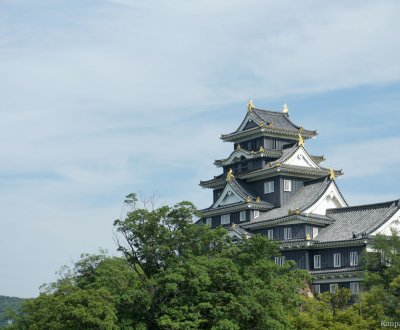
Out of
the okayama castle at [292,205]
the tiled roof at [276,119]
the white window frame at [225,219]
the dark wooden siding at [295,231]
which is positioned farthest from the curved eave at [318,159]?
the dark wooden siding at [295,231]

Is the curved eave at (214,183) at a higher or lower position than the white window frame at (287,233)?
higher

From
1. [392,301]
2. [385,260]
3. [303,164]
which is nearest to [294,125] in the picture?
[303,164]

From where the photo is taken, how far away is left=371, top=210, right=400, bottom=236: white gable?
58.0m

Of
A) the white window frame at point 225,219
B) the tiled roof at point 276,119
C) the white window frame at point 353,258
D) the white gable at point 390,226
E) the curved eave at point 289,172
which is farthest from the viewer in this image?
the tiled roof at point 276,119

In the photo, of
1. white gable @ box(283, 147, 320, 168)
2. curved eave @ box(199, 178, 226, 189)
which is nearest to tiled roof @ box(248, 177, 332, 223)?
white gable @ box(283, 147, 320, 168)

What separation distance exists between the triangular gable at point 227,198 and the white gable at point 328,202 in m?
6.64

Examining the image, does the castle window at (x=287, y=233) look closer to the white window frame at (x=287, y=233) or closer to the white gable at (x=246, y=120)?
the white window frame at (x=287, y=233)

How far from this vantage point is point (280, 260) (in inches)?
2420

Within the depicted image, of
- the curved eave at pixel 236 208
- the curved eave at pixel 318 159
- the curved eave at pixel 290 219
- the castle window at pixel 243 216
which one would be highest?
the curved eave at pixel 318 159

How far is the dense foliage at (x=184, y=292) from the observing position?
128 ft

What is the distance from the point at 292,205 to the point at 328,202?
2.72 m

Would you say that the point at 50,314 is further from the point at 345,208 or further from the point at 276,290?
the point at 345,208

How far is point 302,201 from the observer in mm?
63344

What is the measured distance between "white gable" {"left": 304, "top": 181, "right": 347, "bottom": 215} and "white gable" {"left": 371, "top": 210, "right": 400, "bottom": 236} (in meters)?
5.55
